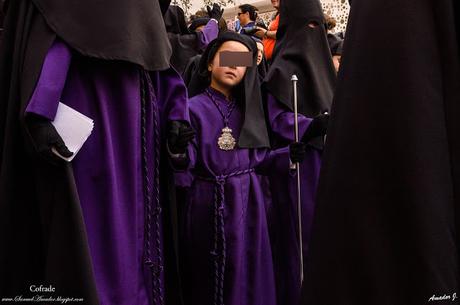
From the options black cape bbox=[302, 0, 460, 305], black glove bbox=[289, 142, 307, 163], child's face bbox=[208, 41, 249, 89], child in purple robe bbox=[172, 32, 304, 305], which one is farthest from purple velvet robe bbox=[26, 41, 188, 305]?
black cape bbox=[302, 0, 460, 305]

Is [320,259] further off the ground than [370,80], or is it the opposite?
[370,80]

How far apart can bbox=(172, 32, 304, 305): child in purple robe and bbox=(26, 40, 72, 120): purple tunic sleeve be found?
2.87 feet

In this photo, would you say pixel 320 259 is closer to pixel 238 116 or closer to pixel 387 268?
pixel 387 268

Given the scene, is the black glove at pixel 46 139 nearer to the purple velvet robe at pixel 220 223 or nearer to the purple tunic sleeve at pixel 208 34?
the purple velvet robe at pixel 220 223

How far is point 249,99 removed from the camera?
2945mm

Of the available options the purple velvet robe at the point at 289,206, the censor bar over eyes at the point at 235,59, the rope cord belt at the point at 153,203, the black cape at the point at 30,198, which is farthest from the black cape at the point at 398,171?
the purple velvet robe at the point at 289,206

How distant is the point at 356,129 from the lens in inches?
45.4

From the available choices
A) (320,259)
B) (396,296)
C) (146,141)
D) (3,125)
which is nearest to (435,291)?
(396,296)

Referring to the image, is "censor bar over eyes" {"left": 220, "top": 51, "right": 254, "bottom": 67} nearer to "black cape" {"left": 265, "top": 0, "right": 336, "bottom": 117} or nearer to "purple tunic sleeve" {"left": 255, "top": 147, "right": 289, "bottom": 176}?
"black cape" {"left": 265, "top": 0, "right": 336, "bottom": 117}

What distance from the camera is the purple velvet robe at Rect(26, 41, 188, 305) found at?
78.5 inches

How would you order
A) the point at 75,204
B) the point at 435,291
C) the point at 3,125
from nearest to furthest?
the point at 435,291 → the point at 75,204 → the point at 3,125

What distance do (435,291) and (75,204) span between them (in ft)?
4.39

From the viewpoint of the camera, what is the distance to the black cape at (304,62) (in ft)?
10.1

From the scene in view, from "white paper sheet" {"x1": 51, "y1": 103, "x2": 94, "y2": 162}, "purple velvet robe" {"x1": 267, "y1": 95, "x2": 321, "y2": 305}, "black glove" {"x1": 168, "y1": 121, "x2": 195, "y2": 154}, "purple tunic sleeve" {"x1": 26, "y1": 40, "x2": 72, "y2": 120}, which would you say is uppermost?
"purple tunic sleeve" {"x1": 26, "y1": 40, "x2": 72, "y2": 120}
